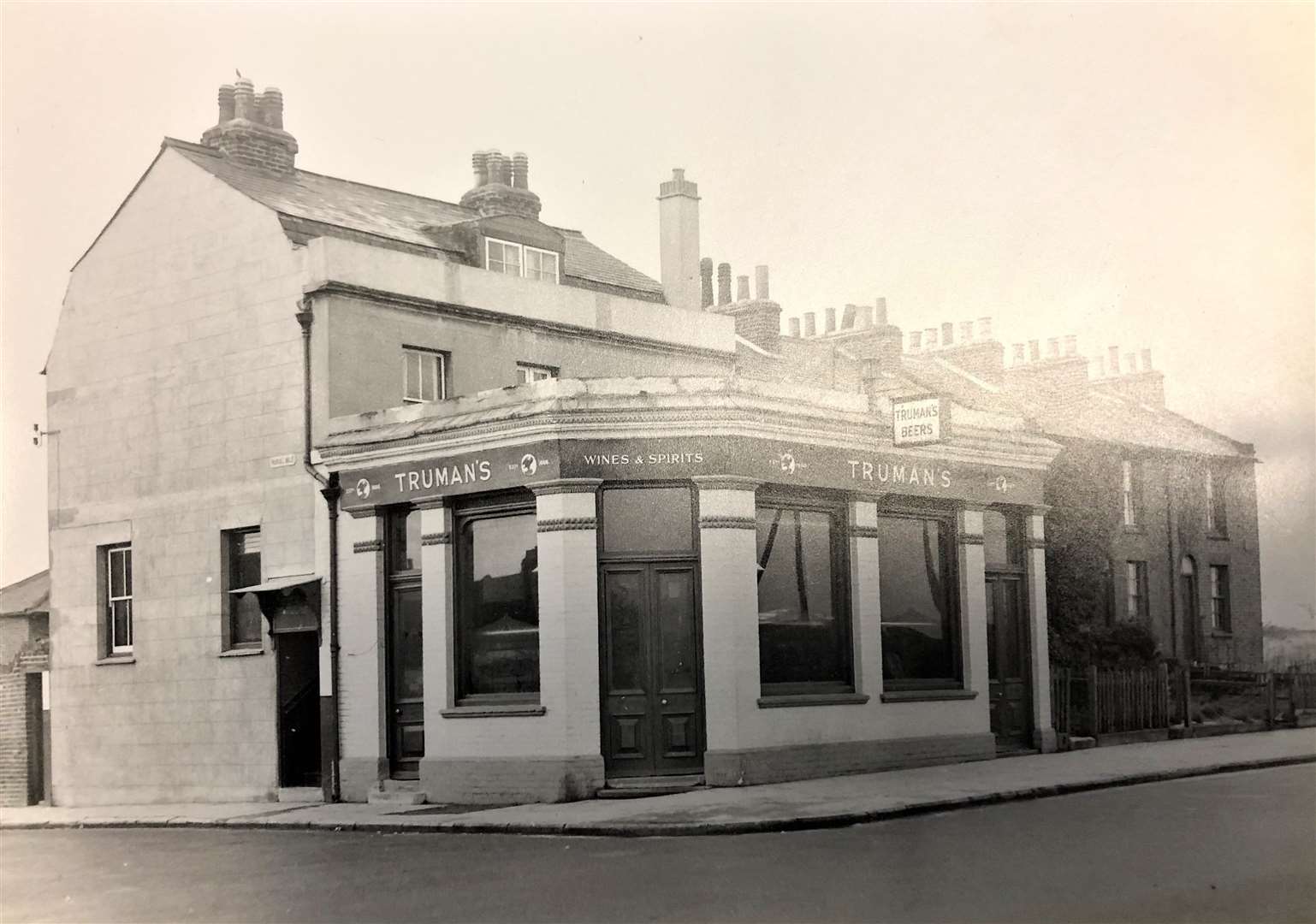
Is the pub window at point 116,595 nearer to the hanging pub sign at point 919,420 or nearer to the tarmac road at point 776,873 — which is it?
the tarmac road at point 776,873

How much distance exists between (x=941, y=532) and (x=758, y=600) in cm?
382

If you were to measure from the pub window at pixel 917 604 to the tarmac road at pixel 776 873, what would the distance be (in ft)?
14.3

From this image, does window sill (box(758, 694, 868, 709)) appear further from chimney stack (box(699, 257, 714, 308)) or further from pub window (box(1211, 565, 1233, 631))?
chimney stack (box(699, 257, 714, 308))

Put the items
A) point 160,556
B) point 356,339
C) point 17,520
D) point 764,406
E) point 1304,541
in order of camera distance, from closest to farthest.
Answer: point 1304,541, point 17,520, point 764,406, point 356,339, point 160,556

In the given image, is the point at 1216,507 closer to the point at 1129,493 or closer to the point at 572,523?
the point at 1129,493

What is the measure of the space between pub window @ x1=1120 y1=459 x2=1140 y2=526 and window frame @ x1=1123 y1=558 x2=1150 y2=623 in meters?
0.62

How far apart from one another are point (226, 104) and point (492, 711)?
1198 cm

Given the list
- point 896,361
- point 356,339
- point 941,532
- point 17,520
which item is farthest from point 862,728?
point 17,520

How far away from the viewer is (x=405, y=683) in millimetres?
20875

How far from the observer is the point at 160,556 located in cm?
2405

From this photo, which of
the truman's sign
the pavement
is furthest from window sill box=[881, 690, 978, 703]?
the truman's sign

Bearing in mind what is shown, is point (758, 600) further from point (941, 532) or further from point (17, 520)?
point (17, 520)

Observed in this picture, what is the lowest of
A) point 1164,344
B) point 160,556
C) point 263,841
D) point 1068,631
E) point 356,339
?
point 263,841

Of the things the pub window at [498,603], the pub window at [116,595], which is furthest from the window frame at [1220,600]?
the pub window at [116,595]
